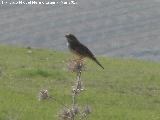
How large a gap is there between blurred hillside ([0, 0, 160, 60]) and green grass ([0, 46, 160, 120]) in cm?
1486

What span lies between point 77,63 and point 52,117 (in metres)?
7.22

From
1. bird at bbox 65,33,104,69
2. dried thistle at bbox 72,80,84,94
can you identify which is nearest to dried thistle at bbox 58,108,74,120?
dried thistle at bbox 72,80,84,94

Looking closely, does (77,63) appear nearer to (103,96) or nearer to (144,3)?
(103,96)

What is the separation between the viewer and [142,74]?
23.1m

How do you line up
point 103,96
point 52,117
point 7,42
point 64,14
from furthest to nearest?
point 64,14
point 7,42
point 103,96
point 52,117

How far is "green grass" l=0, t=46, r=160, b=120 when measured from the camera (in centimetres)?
1502

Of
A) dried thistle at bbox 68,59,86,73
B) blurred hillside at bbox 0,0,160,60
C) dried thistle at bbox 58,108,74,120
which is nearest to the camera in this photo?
dried thistle at bbox 58,108,74,120

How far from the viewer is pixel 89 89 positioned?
18656 mm

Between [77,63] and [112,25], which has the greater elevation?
[77,63]

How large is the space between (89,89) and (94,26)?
99.2ft

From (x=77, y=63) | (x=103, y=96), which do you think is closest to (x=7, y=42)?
(x=103, y=96)

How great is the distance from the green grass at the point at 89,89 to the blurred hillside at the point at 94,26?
48.8 ft

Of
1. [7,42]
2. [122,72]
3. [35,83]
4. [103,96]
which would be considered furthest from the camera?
[7,42]

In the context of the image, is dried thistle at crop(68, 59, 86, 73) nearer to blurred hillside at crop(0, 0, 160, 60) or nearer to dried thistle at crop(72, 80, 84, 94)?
dried thistle at crop(72, 80, 84, 94)
